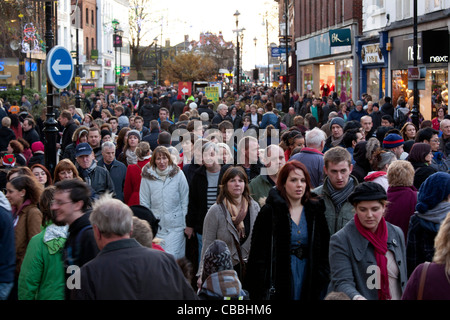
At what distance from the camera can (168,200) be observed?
863 centimetres

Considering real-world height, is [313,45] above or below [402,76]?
above

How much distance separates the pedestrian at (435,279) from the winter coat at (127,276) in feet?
4.63

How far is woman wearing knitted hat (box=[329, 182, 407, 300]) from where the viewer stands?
15.9 ft

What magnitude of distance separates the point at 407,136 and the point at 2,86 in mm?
36589

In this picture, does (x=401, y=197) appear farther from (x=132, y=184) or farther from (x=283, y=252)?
(x=132, y=184)

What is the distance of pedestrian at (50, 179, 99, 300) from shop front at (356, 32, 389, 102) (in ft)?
86.0

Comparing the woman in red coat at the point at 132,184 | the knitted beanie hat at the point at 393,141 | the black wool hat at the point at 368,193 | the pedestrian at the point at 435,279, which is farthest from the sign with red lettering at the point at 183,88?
the pedestrian at the point at 435,279

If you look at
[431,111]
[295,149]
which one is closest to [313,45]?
[431,111]

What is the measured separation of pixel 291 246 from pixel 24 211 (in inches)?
100

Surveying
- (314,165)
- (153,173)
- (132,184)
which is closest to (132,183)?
(132,184)

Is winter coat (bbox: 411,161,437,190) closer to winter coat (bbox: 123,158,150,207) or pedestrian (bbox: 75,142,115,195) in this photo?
winter coat (bbox: 123,158,150,207)

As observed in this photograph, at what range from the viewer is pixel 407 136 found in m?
12.4
